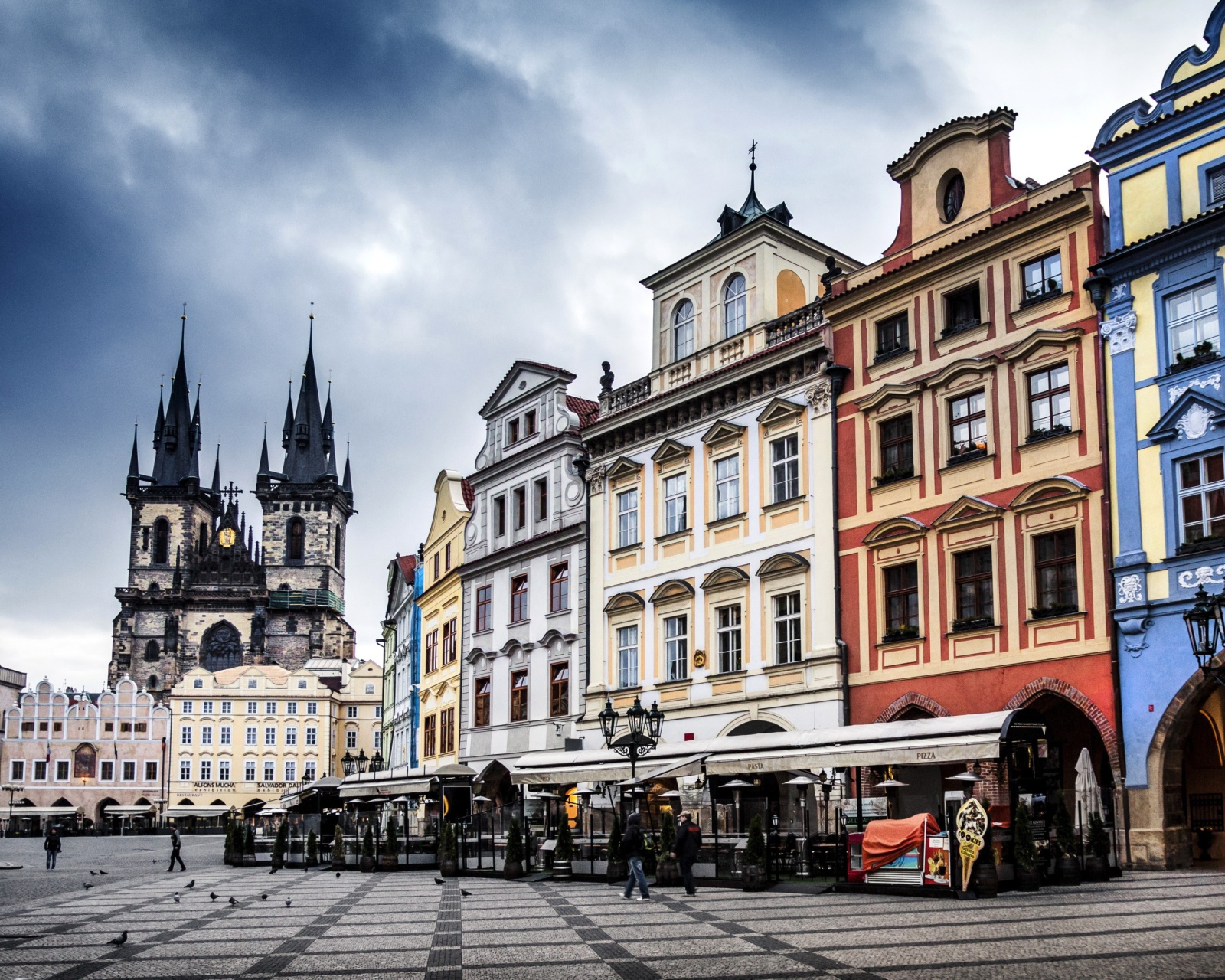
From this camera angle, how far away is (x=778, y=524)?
1347 inches

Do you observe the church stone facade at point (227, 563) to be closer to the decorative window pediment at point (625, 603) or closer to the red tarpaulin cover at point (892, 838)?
the decorative window pediment at point (625, 603)

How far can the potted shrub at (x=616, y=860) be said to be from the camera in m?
27.4

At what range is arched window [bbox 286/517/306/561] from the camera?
14950cm

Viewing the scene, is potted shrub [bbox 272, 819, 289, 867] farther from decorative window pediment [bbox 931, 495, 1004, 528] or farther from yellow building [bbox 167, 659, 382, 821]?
yellow building [bbox 167, 659, 382, 821]

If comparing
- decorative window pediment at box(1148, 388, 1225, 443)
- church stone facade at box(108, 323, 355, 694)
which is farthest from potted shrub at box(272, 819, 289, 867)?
church stone facade at box(108, 323, 355, 694)

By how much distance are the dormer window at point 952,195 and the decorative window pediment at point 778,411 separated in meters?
5.76

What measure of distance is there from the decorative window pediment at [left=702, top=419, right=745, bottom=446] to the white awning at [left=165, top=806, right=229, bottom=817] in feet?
289

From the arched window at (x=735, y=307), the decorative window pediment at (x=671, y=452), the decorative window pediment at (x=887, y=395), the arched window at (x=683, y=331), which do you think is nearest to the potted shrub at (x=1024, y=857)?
the decorative window pediment at (x=887, y=395)

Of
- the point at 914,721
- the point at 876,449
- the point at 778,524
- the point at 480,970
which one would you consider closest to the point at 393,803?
the point at 778,524

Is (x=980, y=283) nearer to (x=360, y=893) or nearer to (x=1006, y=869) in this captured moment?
(x=1006, y=869)

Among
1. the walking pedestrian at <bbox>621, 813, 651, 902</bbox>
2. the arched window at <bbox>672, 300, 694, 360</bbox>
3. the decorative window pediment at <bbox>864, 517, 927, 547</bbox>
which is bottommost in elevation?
the walking pedestrian at <bbox>621, 813, 651, 902</bbox>

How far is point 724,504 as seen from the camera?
36.3 m

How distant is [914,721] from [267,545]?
434 feet

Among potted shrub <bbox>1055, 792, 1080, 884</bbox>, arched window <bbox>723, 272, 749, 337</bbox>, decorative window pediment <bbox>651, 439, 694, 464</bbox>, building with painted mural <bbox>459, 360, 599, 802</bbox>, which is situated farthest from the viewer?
building with painted mural <bbox>459, 360, 599, 802</bbox>
